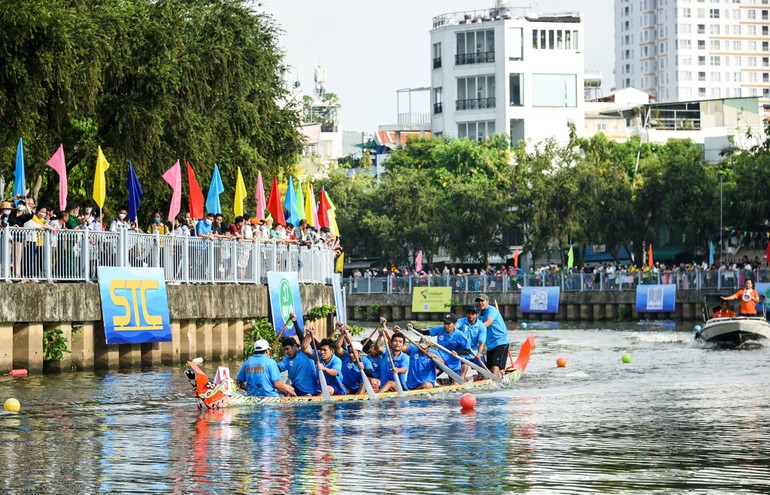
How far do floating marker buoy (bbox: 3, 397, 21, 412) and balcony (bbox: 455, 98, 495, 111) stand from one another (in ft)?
290

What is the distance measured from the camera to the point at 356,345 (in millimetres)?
28172

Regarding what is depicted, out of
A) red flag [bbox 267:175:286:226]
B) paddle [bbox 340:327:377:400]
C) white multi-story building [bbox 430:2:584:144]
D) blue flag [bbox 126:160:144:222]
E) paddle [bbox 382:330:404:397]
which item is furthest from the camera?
white multi-story building [bbox 430:2:584:144]

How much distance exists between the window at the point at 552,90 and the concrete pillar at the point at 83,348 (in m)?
82.5

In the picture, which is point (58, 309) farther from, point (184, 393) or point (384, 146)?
point (384, 146)

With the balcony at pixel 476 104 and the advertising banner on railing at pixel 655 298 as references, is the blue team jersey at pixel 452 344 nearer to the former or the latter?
the advertising banner on railing at pixel 655 298

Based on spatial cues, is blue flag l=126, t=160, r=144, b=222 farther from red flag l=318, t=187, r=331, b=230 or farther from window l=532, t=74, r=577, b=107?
window l=532, t=74, r=577, b=107

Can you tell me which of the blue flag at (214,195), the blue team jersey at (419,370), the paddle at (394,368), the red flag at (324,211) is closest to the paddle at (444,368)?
the blue team jersey at (419,370)

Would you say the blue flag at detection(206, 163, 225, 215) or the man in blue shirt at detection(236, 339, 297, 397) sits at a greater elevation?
the blue flag at detection(206, 163, 225, 215)

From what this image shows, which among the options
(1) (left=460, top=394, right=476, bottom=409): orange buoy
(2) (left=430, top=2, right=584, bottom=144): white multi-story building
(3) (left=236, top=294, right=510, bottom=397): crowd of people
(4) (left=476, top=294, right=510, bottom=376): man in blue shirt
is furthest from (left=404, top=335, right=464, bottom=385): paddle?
(2) (left=430, top=2, right=584, bottom=144): white multi-story building

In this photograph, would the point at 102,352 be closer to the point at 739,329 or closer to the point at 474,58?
the point at 739,329

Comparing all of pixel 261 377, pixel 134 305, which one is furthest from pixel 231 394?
pixel 134 305

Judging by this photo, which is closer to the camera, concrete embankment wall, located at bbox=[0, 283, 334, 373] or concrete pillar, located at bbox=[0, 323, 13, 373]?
concrete pillar, located at bbox=[0, 323, 13, 373]

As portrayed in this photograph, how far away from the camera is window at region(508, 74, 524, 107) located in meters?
110

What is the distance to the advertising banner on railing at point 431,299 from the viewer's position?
7500 centimetres
